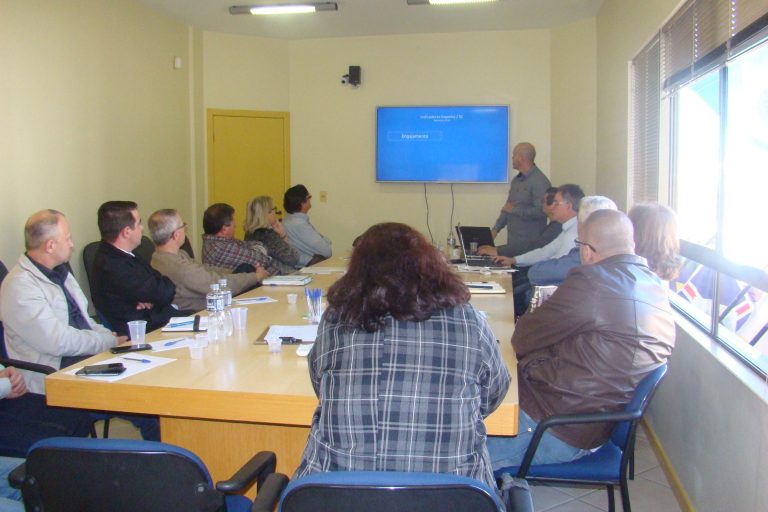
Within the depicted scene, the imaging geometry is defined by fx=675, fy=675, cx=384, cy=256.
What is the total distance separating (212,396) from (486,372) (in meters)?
0.83

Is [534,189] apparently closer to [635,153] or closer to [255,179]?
[635,153]

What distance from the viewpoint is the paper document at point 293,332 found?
8.27ft

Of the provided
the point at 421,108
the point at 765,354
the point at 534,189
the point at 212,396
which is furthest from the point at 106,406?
the point at 421,108

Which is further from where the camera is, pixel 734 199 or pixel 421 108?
pixel 421 108

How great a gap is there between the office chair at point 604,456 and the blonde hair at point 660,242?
90cm

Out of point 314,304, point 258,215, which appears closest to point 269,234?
point 258,215

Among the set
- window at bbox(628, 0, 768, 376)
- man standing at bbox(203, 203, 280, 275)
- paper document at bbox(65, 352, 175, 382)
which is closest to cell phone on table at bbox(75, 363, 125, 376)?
paper document at bbox(65, 352, 175, 382)

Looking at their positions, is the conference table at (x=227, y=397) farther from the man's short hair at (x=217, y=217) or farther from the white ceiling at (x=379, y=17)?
the white ceiling at (x=379, y=17)

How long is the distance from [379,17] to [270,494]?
562cm

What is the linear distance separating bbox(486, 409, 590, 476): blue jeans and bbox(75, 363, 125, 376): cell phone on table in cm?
120

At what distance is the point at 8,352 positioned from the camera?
2807 mm

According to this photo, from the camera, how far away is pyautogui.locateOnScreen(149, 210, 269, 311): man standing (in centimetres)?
377

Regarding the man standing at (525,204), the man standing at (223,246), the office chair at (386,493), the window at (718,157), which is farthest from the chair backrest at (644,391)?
the man standing at (525,204)

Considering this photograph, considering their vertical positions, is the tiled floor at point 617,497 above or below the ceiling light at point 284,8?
below
